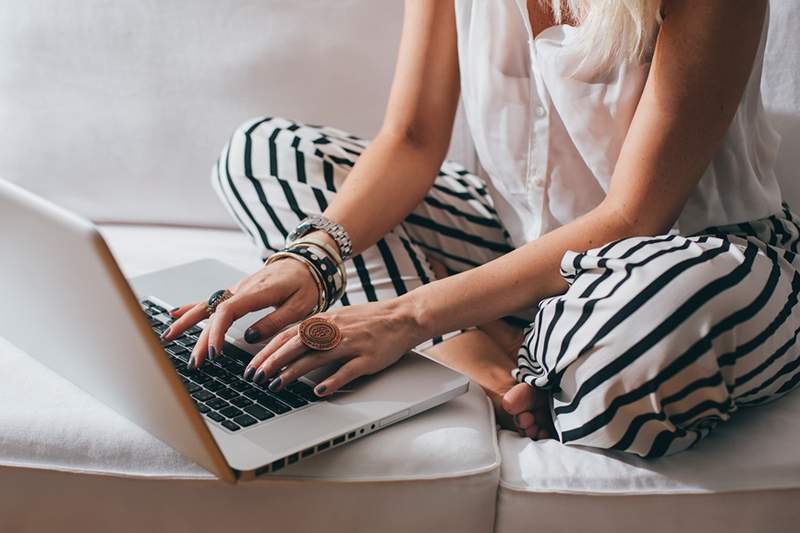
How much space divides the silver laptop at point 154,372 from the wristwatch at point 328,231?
0.49 ft

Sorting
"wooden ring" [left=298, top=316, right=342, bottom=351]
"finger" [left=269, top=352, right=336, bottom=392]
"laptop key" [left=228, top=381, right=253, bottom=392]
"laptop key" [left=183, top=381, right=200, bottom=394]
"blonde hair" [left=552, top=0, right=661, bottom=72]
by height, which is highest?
"blonde hair" [left=552, top=0, right=661, bottom=72]

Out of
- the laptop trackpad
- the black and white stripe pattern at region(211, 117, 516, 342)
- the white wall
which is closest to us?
the laptop trackpad

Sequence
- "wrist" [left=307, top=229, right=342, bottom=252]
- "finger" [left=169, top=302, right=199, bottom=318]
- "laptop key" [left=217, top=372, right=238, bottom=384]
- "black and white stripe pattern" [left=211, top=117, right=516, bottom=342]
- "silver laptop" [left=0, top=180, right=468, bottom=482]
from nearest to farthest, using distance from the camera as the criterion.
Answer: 1. "silver laptop" [left=0, top=180, right=468, bottom=482]
2. "laptop key" [left=217, top=372, right=238, bottom=384]
3. "finger" [left=169, top=302, right=199, bottom=318]
4. "wrist" [left=307, top=229, right=342, bottom=252]
5. "black and white stripe pattern" [left=211, top=117, right=516, bottom=342]

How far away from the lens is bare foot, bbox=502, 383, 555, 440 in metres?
0.96

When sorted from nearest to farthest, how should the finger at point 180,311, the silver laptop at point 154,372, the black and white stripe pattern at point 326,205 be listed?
the silver laptop at point 154,372
the finger at point 180,311
the black and white stripe pattern at point 326,205

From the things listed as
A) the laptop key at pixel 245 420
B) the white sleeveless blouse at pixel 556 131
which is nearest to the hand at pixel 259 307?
the laptop key at pixel 245 420

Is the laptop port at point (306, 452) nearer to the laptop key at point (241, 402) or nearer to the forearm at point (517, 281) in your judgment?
the laptop key at point (241, 402)

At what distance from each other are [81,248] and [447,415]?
42 centimetres

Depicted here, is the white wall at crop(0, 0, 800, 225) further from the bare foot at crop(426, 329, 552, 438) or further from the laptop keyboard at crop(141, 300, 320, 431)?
the laptop keyboard at crop(141, 300, 320, 431)

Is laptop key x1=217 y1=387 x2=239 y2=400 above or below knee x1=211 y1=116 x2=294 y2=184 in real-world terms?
below

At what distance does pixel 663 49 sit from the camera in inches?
39.4

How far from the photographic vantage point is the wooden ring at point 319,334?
2.97 feet

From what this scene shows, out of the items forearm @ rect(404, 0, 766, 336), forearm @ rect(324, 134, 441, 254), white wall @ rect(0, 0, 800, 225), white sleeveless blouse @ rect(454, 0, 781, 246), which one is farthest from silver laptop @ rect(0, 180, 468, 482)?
white wall @ rect(0, 0, 800, 225)

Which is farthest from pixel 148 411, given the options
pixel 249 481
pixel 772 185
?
pixel 772 185
